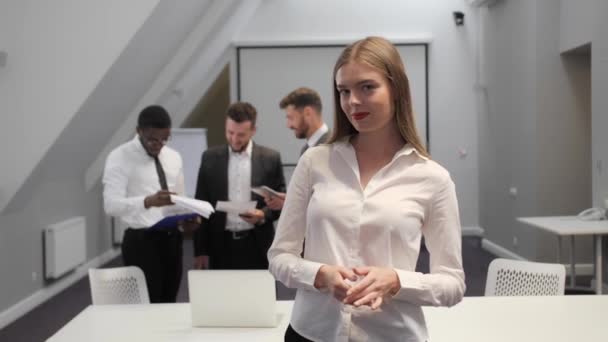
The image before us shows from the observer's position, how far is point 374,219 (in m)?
1.36

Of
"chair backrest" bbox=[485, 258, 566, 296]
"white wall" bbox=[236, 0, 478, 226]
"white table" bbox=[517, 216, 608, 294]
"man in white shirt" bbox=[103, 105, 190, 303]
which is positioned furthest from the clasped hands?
"white wall" bbox=[236, 0, 478, 226]

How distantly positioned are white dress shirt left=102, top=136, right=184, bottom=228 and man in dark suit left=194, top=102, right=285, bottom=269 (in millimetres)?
267

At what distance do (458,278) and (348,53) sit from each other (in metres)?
0.54

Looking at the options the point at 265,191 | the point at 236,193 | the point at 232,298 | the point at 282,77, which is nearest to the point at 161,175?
the point at 236,193

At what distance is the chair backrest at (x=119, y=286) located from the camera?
9.32 feet

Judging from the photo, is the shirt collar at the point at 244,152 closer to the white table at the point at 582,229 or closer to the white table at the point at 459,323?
the white table at the point at 459,323

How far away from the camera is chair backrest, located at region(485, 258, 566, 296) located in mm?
2812

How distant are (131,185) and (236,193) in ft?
1.87

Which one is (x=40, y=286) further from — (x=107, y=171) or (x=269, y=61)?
(x=269, y=61)

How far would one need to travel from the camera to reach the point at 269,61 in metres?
9.35

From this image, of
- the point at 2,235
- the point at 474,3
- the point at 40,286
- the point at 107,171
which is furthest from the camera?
the point at 474,3

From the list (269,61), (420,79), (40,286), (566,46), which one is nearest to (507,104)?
(566,46)

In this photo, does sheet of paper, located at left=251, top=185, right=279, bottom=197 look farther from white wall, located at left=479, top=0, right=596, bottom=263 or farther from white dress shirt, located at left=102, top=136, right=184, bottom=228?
white wall, located at left=479, top=0, right=596, bottom=263

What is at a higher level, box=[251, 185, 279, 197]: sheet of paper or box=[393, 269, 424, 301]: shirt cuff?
box=[251, 185, 279, 197]: sheet of paper
